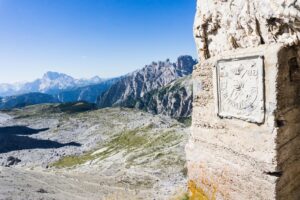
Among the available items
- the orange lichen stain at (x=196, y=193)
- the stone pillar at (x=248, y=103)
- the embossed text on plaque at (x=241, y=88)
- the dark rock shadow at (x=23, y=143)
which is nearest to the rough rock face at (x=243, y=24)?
the stone pillar at (x=248, y=103)

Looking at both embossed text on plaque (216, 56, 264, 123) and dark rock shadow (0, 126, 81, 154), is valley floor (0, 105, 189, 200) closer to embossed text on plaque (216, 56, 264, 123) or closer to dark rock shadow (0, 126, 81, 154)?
dark rock shadow (0, 126, 81, 154)

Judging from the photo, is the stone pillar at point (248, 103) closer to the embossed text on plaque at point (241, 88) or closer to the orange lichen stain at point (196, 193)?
the embossed text on plaque at point (241, 88)

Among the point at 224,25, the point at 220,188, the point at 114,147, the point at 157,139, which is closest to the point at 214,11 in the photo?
the point at 224,25

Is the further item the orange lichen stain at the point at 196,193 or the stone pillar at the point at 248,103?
the orange lichen stain at the point at 196,193

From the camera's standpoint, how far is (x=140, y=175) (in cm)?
4756

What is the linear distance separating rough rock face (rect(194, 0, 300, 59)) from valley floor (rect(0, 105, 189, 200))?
10988 millimetres

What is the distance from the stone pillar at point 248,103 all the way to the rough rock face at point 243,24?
3 cm

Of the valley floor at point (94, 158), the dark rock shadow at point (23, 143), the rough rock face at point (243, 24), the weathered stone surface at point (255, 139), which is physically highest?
the rough rock face at point (243, 24)

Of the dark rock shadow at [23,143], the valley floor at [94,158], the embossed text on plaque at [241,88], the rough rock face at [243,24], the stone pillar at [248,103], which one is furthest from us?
the dark rock shadow at [23,143]

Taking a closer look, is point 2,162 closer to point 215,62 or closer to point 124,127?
point 124,127

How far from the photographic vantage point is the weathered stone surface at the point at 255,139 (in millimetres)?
8977

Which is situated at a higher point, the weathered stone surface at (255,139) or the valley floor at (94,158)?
the weathered stone surface at (255,139)

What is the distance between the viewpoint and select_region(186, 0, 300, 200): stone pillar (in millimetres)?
8930

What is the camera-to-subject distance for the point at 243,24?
32.1 ft
